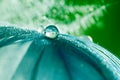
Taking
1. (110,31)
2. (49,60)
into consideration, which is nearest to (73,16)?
(110,31)

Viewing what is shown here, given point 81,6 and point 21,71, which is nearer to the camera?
point 21,71

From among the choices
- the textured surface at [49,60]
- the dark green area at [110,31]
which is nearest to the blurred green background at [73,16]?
the dark green area at [110,31]

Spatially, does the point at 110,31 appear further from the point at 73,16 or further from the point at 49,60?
the point at 49,60

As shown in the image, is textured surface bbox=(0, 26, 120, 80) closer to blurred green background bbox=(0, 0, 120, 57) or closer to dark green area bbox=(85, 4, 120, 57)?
blurred green background bbox=(0, 0, 120, 57)

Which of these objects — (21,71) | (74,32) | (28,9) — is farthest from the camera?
(74,32)

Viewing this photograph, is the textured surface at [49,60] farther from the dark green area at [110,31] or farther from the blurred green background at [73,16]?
the dark green area at [110,31]

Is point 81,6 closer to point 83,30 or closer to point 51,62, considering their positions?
point 83,30

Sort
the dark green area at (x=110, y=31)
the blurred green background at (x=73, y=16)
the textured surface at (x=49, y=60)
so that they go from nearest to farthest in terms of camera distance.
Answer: the textured surface at (x=49, y=60) → the blurred green background at (x=73, y=16) → the dark green area at (x=110, y=31)

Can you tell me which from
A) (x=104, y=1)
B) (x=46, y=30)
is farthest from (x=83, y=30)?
(x=46, y=30)
